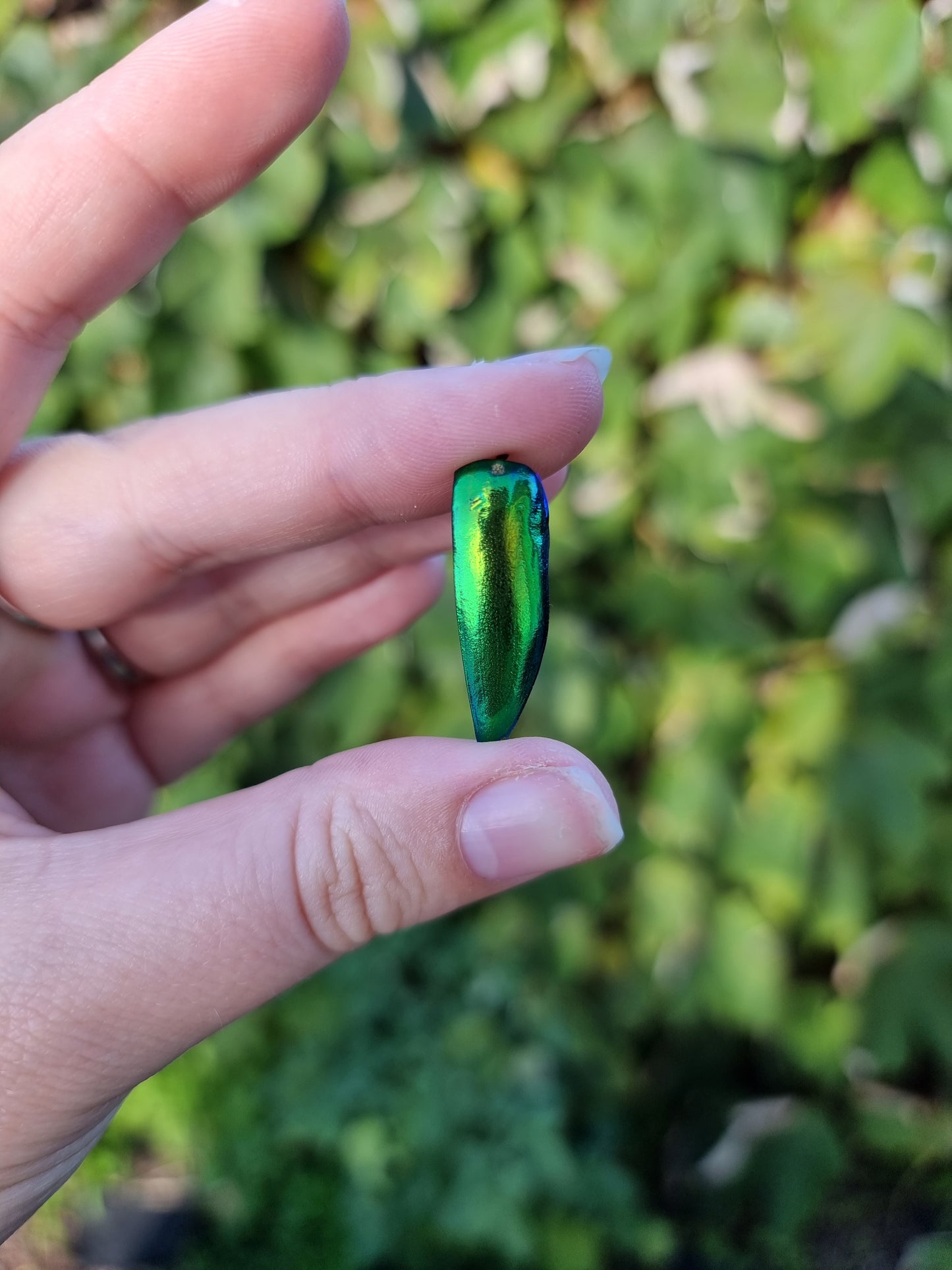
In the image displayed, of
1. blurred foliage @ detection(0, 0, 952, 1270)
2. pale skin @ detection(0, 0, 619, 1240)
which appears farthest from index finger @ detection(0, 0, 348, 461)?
blurred foliage @ detection(0, 0, 952, 1270)

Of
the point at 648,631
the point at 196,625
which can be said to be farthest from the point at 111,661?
the point at 648,631

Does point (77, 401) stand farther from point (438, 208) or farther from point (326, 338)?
point (438, 208)

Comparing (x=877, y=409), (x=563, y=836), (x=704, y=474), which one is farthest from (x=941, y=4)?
(x=563, y=836)

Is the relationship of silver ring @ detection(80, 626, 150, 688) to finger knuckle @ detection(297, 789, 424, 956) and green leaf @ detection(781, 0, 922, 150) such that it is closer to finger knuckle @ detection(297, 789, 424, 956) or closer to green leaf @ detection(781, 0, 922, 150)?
finger knuckle @ detection(297, 789, 424, 956)

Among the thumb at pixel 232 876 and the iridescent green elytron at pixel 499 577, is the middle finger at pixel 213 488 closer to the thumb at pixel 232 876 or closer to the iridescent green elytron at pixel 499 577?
the iridescent green elytron at pixel 499 577

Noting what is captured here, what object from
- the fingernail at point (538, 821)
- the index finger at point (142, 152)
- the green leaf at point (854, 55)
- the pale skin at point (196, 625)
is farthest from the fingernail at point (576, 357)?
the green leaf at point (854, 55)

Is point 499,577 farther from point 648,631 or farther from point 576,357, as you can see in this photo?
point 648,631

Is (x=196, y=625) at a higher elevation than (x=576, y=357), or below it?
below
